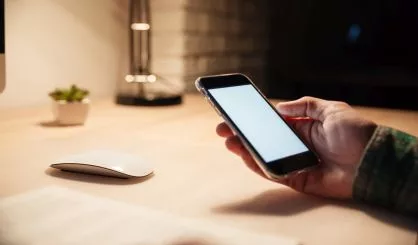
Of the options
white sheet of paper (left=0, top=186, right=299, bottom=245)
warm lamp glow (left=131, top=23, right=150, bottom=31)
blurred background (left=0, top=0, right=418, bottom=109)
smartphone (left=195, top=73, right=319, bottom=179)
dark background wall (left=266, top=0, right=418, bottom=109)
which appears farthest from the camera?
dark background wall (left=266, top=0, right=418, bottom=109)

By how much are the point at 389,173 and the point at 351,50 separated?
3.57 ft

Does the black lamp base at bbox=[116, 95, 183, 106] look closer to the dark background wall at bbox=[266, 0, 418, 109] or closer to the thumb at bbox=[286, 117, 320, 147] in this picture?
the dark background wall at bbox=[266, 0, 418, 109]

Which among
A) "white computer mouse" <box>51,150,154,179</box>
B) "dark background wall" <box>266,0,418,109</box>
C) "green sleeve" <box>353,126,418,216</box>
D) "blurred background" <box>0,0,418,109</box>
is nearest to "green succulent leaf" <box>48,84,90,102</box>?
"blurred background" <box>0,0,418,109</box>

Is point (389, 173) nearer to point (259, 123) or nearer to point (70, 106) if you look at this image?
point (259, 123)

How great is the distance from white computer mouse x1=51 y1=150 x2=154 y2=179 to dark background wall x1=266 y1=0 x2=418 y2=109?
3.52 feet

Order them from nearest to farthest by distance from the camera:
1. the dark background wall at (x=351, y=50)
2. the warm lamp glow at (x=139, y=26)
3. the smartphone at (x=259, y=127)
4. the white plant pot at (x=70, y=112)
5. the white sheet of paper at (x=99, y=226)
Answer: the white sheet of paper at (x=99, y=226), the smartphone at (x=259, y=127), the white plant pot at (x=70, y=112), the warm lamp glow at (x=139, y=26), the dark background wall at (x=351, y=50)

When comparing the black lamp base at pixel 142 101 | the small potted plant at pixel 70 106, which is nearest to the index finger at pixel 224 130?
the small potted plant at pixel 70 106

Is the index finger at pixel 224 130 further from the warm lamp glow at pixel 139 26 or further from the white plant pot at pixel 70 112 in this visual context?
the warm lamp glow at pixel 139 26

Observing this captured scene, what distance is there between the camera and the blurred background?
1326 mm

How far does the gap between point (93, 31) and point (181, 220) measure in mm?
1031

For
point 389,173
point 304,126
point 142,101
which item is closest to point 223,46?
point 142,101

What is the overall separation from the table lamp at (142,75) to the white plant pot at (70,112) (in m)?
0.30

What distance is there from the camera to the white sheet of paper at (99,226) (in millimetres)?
505

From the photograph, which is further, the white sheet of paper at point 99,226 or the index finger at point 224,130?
the index finger at point 224,130
